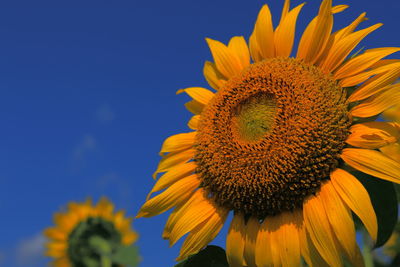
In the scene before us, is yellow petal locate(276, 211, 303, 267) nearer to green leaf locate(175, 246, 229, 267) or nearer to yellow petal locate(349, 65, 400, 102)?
green leaf locate(175, 246, 229, 267)

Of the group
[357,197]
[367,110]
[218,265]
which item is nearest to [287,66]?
[367,110]

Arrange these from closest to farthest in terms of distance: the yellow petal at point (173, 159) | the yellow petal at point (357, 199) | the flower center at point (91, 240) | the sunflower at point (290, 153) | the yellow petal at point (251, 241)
A: the yellow petal at point (357, 199), the sunflower at point (290, 153), the yellow petal at point (251, 241), the yellow petal at point (173, 159), the flower center at point (91, 240)

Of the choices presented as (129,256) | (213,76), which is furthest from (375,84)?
(129,256)

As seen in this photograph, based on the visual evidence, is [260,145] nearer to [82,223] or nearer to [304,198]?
[304,198]

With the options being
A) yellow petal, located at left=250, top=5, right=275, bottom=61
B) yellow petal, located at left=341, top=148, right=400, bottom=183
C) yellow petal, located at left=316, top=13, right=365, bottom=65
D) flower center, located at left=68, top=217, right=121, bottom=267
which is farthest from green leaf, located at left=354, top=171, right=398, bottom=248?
flower center, located at left=68, top=217, right=121, bottom=267

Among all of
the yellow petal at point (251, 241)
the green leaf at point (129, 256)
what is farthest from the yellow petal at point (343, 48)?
the green leaf at point (129, 256)

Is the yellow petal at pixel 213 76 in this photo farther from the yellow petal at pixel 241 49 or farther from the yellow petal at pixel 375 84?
the yellow petal at pixel 375 84
